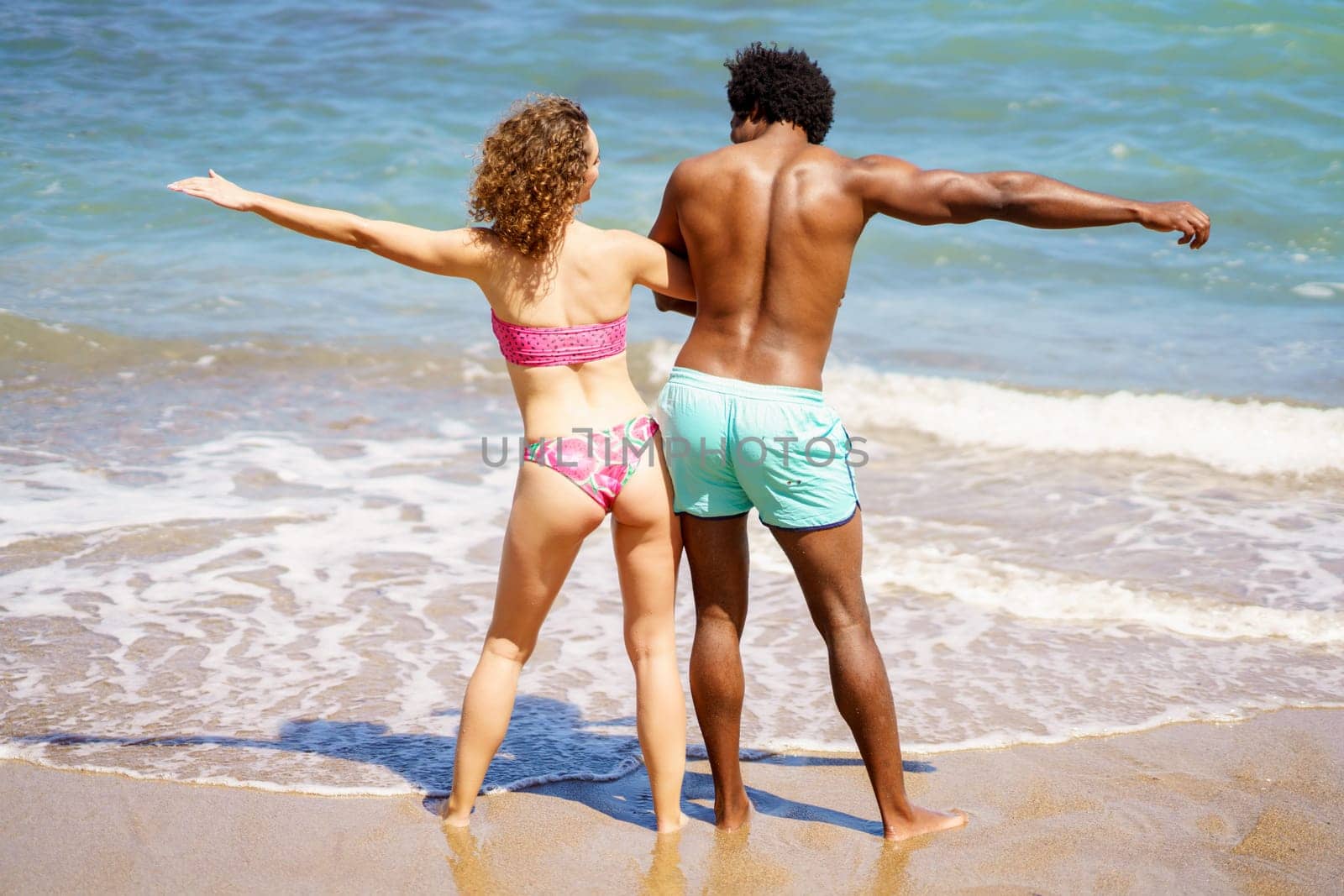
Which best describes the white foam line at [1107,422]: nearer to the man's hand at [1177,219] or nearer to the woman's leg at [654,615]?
the man's hand at [1177,219]

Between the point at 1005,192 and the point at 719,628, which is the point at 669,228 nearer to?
the point at 1005,192

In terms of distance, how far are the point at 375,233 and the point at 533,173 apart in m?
0.44

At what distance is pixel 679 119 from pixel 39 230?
6.54 m

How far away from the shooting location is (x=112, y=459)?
6766 mm

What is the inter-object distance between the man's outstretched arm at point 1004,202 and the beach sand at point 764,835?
5.41ft

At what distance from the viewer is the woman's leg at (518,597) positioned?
3.19 metres

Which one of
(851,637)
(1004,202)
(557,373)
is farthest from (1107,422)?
(557,373)

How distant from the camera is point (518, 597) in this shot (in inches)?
129

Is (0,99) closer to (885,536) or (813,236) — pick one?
A: (885,536)

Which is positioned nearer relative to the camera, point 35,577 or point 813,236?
point 813,236

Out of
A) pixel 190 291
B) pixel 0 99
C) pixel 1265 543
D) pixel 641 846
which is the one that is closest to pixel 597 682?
pixel 641 846

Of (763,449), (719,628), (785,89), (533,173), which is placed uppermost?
(785,89)

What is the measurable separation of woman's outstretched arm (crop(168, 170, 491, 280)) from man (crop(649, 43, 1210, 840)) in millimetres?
530

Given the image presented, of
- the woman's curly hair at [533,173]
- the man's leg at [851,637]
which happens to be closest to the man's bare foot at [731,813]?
the man's leg at [851,637]
